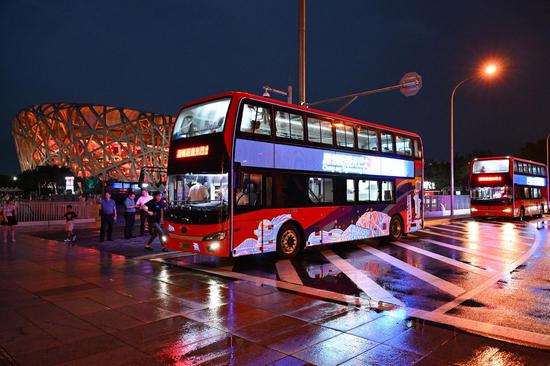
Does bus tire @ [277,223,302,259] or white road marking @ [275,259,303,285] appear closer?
white road marking @ [275,259,303,285]

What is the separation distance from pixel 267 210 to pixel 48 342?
5.88 metres

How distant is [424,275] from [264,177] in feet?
14.0

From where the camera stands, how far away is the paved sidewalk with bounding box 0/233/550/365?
432cm

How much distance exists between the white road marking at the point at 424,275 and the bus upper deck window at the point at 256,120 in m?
4.64

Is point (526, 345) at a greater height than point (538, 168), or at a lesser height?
lesser

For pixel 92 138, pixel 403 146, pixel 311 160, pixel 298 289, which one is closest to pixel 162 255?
pixel 311 160

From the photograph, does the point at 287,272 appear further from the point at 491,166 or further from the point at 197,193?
the point at 491,166

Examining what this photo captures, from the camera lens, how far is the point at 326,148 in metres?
11.5

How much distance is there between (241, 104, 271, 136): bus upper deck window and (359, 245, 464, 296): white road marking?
15.2ft

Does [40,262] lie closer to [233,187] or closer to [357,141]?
[233,187]

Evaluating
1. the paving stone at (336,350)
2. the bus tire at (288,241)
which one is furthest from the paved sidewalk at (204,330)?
the bus tire at (288,241)

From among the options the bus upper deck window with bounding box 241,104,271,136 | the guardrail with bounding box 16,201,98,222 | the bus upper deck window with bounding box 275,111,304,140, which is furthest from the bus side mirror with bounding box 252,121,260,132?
the guardrail with bounding box 16,201,98,222

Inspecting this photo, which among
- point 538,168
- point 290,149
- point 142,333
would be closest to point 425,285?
point 290,149

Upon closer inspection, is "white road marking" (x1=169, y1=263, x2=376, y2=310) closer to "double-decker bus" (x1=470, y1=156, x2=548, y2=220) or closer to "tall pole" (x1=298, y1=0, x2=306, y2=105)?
"tall pole" (x1=298, y1=0, x2=306, y2=105)
